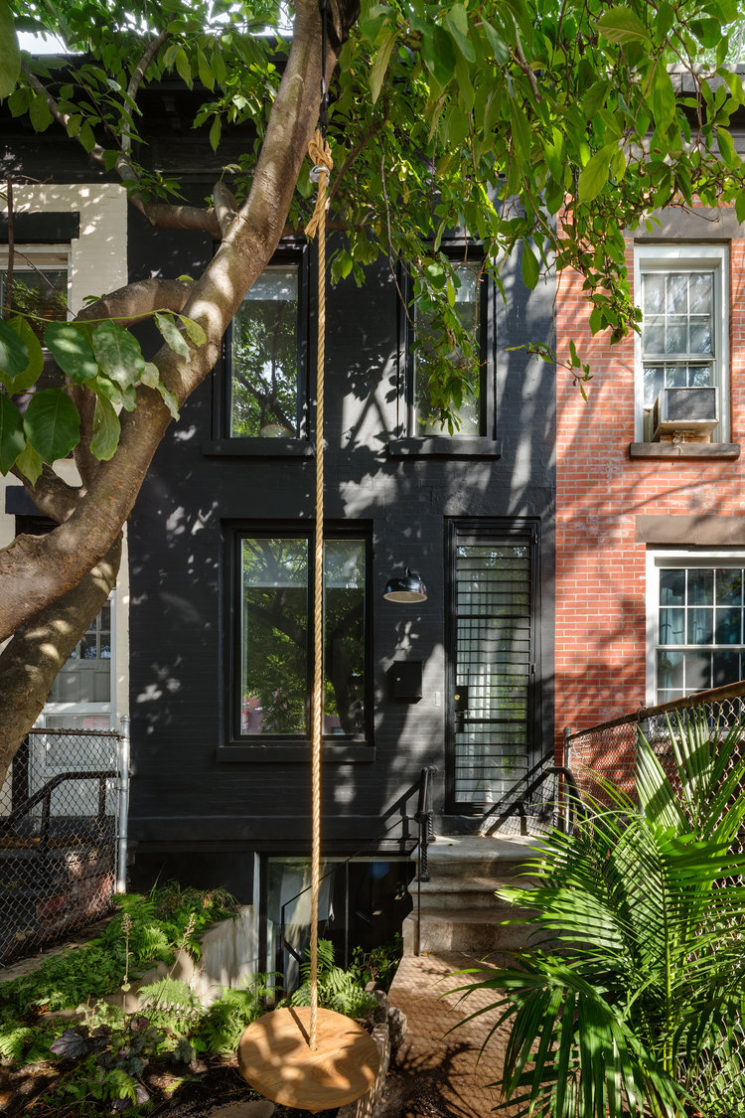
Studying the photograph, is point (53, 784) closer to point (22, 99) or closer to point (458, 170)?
point (22, 99)

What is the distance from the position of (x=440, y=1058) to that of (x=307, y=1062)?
2.02m

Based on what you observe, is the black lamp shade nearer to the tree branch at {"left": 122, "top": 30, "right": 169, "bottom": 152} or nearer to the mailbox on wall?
the mailbox on wall

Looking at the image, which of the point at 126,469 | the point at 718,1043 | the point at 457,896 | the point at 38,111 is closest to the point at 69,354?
the point at 126,469

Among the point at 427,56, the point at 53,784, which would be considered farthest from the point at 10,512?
the point at 427,56

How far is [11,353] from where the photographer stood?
1600 mm

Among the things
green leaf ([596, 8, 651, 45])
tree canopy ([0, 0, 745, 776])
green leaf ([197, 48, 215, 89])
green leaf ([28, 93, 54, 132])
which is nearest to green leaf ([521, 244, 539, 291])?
tree canopy ([0, 0, 745, 776])

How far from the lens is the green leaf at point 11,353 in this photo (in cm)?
158

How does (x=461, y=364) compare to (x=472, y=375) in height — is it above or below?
above

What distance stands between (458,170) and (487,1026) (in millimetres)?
4709

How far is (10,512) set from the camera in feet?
23.2

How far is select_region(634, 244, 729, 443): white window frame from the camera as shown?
7.21m

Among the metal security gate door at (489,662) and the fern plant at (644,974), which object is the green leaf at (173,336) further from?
the metal security gate door at (489,662)

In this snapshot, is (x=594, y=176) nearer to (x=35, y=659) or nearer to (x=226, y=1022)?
(x=35, y=659)

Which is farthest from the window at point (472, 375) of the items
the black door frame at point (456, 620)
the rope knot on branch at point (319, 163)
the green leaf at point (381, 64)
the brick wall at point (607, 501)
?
the green leaf at point (381, 64)
